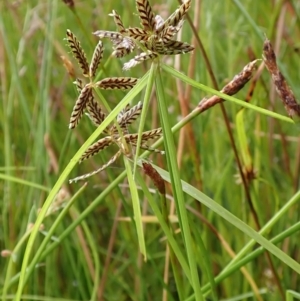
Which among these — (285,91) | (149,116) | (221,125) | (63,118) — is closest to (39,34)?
(63,118)

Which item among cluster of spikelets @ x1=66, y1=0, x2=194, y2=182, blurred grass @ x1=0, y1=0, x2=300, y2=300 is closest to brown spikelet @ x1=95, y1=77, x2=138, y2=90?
cluster of spikelets @ x1=66, y1=0, x2=194, y2=182

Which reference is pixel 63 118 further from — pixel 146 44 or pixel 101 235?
pixel 146 44

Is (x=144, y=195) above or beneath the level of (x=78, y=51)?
beneath

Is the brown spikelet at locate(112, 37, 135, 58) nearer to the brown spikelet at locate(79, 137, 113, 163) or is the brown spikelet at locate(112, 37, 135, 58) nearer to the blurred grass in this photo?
the brown spikelet at locate(79, 137, 113, 163)

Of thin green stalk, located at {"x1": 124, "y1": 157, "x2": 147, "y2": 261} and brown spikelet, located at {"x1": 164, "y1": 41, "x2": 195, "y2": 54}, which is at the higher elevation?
brown spikelet, located at {"x1": 164, "y1": 41, "x2": 195, "y2": 54}

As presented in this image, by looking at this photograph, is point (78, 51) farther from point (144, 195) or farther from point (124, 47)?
point (144, 195)

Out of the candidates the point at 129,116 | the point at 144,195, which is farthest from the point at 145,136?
the point at 144,195
